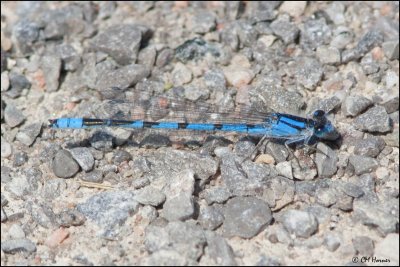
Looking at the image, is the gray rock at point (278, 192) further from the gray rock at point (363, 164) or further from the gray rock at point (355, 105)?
the gray rock at point (355, 105)

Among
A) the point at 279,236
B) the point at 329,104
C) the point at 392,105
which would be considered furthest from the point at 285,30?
the point at 279,236

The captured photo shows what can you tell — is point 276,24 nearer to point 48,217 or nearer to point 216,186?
point 216,186

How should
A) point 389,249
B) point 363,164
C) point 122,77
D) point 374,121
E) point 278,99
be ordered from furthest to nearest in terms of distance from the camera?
point 122,77
point 278,99
point 374,121
point 363,164
point 389,249

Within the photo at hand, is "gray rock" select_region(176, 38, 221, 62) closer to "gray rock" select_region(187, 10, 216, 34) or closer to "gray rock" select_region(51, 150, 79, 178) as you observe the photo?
"gray rock" select_region(187, 10, 216, 34)

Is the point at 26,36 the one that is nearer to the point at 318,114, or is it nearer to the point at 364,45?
the point at 318,114

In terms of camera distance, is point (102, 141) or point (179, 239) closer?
point (179, 239)

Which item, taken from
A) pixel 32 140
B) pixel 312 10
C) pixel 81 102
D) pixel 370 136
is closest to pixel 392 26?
pixel 312 10
